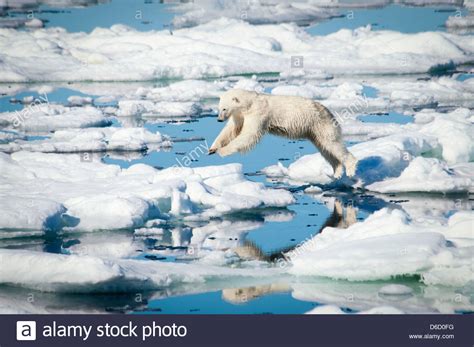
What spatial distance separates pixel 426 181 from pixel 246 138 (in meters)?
1.99

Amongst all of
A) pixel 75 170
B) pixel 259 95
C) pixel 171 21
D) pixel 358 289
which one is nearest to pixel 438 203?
pixel 259 95

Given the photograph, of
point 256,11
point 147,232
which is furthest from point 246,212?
point 256,11

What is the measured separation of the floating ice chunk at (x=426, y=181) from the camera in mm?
8453

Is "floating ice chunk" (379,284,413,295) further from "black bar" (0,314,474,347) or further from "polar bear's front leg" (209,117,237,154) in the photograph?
"polar bear's front leg" (209,117,237,154)

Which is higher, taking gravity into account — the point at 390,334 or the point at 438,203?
the point at 438,203

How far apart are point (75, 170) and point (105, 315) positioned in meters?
3.94

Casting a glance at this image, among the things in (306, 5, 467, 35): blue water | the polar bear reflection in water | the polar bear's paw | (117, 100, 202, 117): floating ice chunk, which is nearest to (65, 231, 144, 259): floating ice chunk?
the polar bear reflection in water

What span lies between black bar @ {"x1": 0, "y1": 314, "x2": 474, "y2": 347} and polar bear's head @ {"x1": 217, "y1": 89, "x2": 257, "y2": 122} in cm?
284

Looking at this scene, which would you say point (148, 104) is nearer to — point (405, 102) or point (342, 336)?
point (405, 102)

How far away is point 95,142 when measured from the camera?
35.2ft

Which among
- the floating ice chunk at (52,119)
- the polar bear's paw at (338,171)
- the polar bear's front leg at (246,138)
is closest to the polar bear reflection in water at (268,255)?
the polar bear's paw at (338,171)

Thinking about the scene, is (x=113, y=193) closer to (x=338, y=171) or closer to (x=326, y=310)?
(x=338, y=171)

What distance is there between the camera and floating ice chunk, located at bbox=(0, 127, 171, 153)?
34.7 ft

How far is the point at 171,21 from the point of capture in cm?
2173
